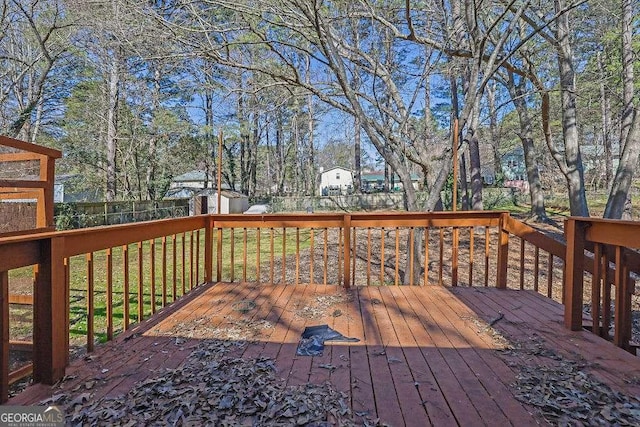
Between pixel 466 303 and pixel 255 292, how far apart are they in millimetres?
2024

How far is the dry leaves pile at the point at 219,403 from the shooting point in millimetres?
1535

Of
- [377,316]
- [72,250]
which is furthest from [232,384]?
[377,316]

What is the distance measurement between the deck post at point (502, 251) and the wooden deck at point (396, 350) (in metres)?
0.28

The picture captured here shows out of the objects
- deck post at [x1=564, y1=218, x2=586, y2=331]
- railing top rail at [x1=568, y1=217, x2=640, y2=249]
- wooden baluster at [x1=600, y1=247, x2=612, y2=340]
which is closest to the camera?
railing top rail at [x1=568, y1=217, x2=640, y2=249]

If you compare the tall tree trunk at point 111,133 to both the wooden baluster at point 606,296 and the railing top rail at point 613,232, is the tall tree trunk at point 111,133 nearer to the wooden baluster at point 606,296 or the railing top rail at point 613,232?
the railing top rail at point 613,232

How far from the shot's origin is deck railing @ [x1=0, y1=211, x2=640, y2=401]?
186 centimetres

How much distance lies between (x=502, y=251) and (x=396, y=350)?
203 cm

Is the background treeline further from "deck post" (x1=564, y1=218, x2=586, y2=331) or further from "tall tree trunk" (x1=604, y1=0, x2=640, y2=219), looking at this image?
"deck post" (x1=564, y1=218, x2=586, y2=331)

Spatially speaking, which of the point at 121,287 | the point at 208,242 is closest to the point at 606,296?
the point at 208,242

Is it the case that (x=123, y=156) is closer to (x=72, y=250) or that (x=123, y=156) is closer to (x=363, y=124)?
(x=363, y=124)

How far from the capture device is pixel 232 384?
5.96ft

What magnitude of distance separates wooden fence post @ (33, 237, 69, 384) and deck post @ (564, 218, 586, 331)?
329 cm

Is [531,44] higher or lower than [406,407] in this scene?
higher

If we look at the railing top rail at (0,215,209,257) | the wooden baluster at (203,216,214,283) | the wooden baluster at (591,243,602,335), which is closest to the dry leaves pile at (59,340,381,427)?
the railing top rail at (0,215,209,257)
